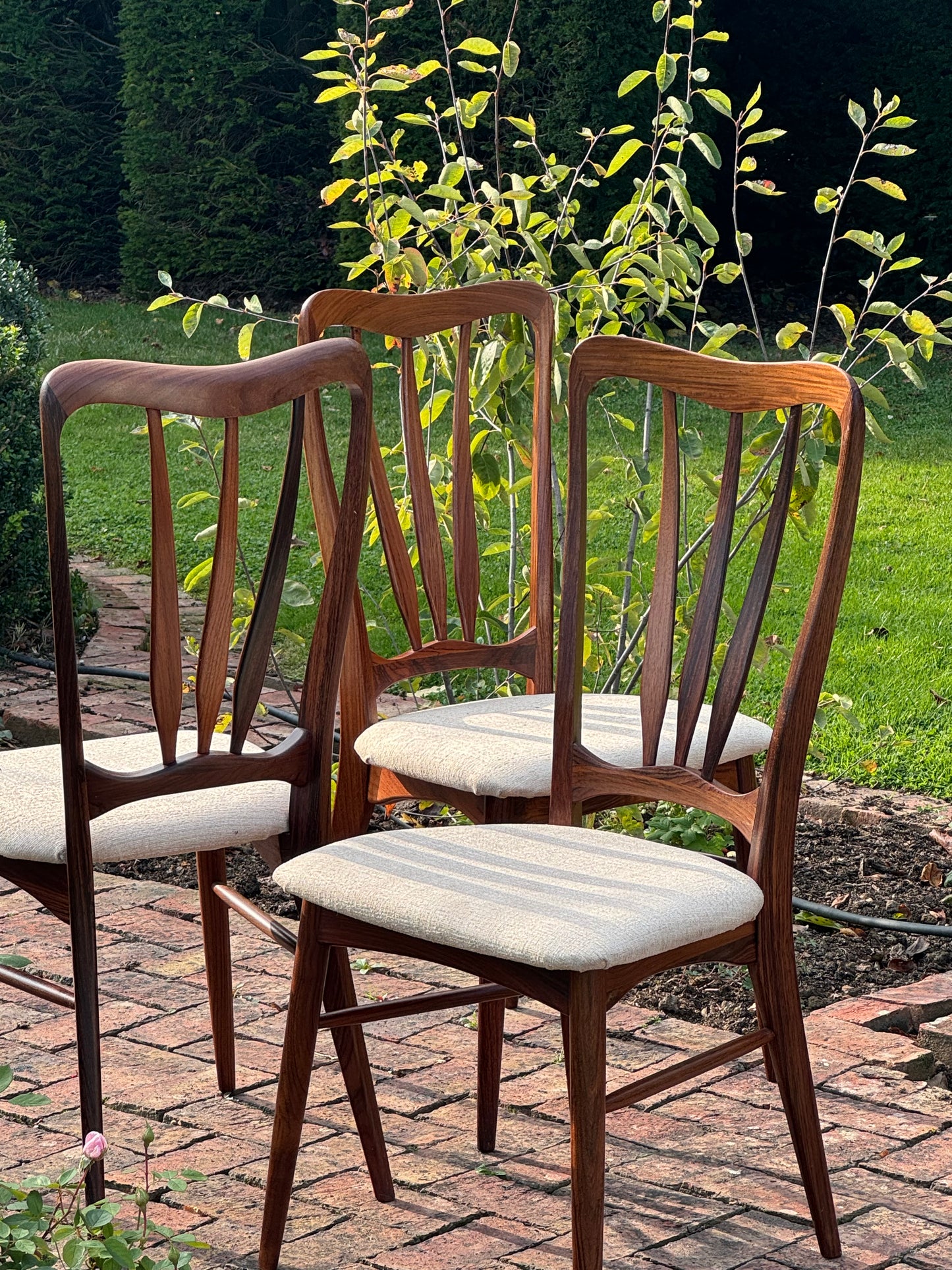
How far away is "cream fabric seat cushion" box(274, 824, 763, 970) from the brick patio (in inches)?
21.6

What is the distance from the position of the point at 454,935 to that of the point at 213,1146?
2.71 feet

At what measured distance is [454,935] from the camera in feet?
6.46

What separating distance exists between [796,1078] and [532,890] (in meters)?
0.51

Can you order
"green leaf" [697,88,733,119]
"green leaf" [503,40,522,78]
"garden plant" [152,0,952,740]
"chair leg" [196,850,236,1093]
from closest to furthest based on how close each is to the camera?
"chair leg" [196,850,236,1093], "garden plant" [152,0,952,740], "green leaf" [697,88,733,119], "green leaf" [503,40,522,78]

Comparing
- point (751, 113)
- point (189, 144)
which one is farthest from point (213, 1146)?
point (189, 144)

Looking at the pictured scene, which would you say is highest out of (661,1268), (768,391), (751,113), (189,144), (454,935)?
(189,144)

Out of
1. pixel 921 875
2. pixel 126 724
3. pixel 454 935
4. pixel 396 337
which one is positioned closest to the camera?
pixel 454 935

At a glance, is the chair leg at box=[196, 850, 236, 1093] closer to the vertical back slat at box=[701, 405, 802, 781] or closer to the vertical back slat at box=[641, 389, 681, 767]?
the vertical back slat at box=[641, 389, 681, 767]

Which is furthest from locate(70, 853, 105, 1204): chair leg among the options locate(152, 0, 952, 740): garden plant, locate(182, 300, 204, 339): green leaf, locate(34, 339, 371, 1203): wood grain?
locate(182, 300, 204, 339): green leaf

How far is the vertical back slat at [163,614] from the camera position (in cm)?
217

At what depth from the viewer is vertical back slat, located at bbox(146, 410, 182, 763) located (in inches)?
85.4

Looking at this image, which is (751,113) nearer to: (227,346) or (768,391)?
(768,391)

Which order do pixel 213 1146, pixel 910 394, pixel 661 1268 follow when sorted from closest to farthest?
pixel 661 1268 → pixel 213 1146 → pixel 910 394

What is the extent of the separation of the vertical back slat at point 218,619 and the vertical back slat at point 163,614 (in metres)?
0.04
